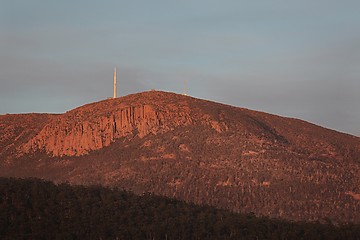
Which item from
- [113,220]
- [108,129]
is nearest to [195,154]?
[108,129]

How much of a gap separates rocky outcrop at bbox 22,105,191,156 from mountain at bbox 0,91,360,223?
Answer: 0.61ft

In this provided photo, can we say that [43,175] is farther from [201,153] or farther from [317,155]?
[317,155]

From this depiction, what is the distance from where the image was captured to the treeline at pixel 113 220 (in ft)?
126

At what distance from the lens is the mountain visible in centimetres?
8387

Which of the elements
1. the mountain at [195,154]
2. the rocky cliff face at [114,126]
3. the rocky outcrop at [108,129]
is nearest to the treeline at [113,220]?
the mountain at [195,154]

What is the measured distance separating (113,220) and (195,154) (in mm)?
61291

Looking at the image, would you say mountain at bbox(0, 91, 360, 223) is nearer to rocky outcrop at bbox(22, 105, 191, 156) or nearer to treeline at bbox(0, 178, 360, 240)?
rocky outcrop at bbox(22, 105, 191, 156)

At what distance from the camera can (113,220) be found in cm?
4044

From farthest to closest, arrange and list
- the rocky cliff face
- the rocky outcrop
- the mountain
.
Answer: the rocky outcrop < the rocky cliff face < the mountain

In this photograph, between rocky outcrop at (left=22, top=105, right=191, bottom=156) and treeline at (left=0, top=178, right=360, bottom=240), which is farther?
rocky outcrop at (left=22, top=105, right=191, bottom=156)

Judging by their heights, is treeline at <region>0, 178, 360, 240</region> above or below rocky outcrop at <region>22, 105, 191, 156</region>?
below

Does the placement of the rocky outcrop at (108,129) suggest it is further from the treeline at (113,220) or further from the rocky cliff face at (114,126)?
the treeline at (113,220)

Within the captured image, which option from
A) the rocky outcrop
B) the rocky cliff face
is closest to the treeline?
the rocky cliff face

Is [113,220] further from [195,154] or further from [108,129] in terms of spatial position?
→ [108,129]
